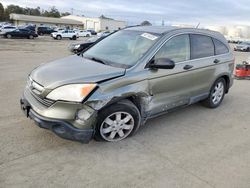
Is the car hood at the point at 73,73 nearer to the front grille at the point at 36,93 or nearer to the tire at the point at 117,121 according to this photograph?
the front grille at the point at 36,93

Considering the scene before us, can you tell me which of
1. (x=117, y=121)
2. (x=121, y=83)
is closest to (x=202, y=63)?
(x=121, y=83)

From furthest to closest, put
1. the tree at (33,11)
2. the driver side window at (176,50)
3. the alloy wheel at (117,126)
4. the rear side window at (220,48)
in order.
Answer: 1. the tree at (33,11)
2. the rear side window at (220,48)
3. the driver side window at (176,50)
4. the alloy wheel at (117,126)

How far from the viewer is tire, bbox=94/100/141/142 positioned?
12.4 feet

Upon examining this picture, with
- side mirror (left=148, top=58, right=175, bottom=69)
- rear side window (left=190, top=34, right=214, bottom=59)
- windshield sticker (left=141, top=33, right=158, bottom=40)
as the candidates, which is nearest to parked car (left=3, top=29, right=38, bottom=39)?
rear side window (left=190, top=34, right=214, bottom=59)

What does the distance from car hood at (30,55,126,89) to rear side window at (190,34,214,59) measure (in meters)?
1.74

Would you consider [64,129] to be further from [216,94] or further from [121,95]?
[216,94]

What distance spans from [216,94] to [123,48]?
2.53 meters

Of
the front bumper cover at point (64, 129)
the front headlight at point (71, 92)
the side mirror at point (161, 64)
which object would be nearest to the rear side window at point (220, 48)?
the side mirror at point (161, 64)

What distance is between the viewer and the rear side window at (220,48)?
5.71 metres

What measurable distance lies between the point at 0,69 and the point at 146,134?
24.5 feet

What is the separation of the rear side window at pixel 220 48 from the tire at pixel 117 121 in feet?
8.57

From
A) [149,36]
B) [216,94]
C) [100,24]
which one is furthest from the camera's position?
[100,24]

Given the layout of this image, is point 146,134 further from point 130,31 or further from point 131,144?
point 130,31

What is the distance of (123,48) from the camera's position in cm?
459
